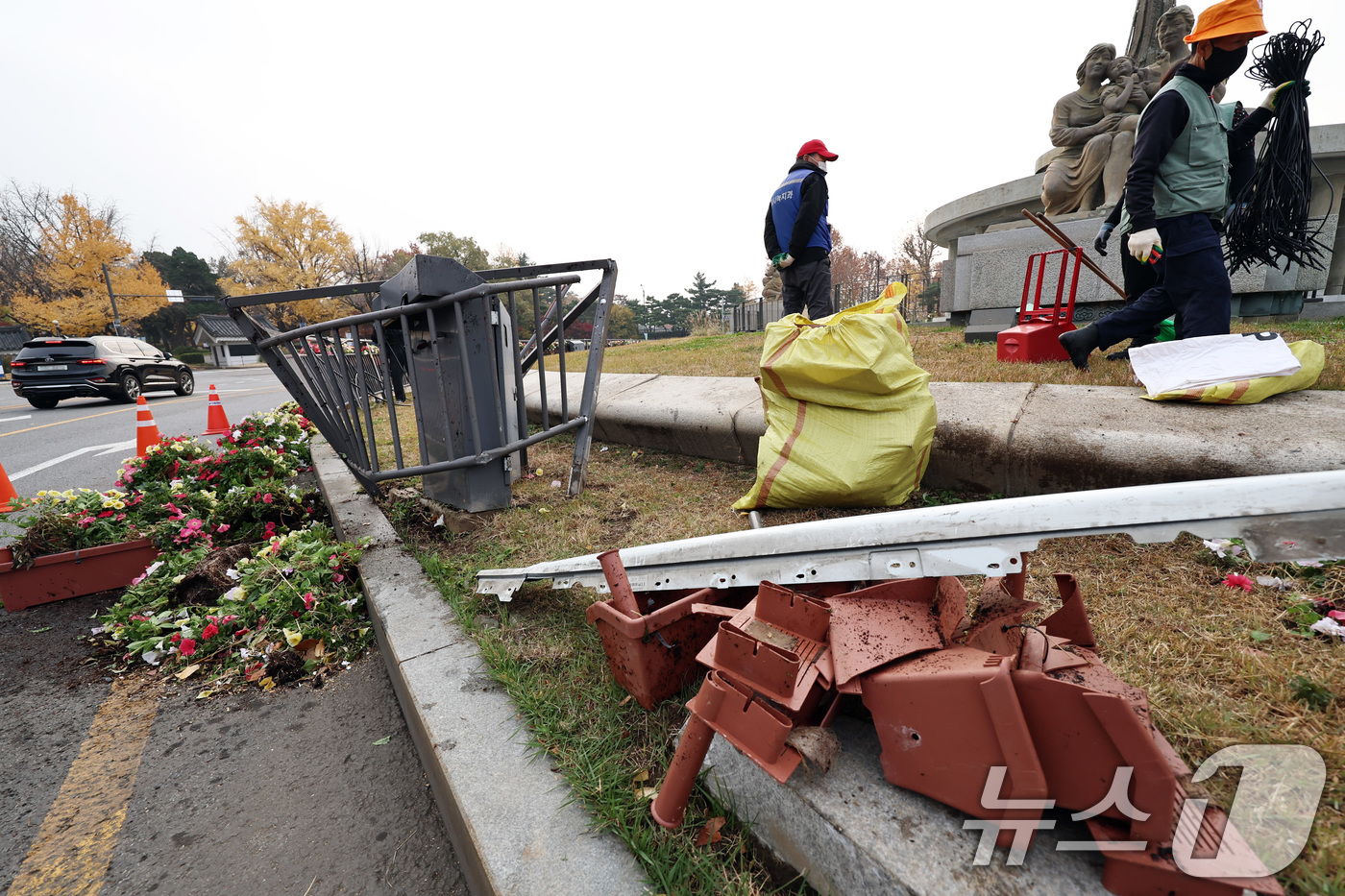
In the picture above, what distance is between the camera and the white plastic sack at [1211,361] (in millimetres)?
2238

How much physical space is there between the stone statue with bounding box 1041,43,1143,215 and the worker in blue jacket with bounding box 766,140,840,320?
4.88 m

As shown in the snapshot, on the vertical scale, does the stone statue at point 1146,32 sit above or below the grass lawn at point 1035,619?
above

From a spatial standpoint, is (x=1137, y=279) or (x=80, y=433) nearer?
(x=1137, y=279)

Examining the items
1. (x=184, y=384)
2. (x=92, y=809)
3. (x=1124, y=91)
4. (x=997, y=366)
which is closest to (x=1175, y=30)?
(x=1124, y=91)

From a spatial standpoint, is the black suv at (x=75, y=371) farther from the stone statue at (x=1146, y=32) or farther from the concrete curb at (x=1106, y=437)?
the stone statue at (x=1146, y=32)

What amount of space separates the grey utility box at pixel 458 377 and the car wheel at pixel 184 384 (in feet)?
49.9

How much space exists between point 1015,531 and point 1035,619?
34.4 inches

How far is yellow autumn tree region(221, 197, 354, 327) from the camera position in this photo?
40.9 meters

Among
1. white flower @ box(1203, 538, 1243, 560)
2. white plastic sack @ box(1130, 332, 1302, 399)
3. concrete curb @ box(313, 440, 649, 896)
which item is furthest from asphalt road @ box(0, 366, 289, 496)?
white plastic sack @ box(1130, 332, 1302, 399)

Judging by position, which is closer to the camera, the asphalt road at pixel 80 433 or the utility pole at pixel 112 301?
the asphalt road at pixel 80 433

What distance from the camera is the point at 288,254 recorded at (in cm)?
4153

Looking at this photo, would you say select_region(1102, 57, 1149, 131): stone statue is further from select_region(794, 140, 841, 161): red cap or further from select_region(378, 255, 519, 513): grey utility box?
select_region(378, 255, 519, 513): grey utility box

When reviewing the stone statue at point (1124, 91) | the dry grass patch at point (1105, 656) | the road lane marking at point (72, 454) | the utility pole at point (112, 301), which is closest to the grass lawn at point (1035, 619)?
the dry grass patch at point (1105, 656)

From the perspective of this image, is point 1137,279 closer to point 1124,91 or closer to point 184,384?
point 1124,91
